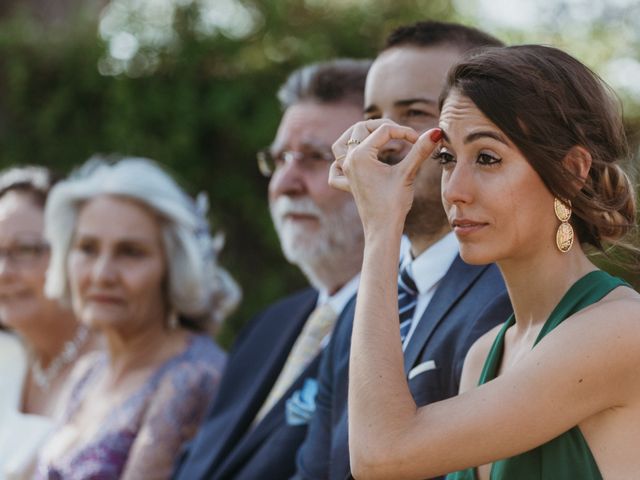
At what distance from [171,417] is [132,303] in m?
0.66

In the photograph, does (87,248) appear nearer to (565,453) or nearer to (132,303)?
(132,303)

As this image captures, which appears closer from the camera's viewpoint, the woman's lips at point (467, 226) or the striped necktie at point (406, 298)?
the woman's lips at point (467, 226)

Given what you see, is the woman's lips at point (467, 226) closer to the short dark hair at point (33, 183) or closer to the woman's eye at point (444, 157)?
the woman's eye at point (444, 157)

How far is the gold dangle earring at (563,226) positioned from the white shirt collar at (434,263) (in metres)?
0.67

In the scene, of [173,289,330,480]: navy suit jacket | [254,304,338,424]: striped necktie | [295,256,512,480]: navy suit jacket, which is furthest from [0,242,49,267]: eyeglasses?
[295,256,512,480]: navy suit jacket

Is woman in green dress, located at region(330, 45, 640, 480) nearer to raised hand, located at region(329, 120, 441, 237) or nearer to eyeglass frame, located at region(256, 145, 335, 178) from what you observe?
raised hand, located at region(329, 120, 441, 237)

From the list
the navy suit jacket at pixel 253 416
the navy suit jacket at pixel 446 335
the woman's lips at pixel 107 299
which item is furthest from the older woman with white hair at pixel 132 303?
the navy suit jacket at pixel 446 335

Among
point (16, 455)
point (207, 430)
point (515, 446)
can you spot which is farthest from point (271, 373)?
point (515, 446)

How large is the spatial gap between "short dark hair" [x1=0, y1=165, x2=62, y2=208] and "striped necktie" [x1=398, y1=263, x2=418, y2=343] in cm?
317

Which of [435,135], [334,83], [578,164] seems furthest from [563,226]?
[334,83]

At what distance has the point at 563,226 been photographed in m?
2.38

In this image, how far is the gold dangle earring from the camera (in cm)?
236

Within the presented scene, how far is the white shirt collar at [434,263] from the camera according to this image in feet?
10.1

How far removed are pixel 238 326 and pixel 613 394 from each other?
506cm
